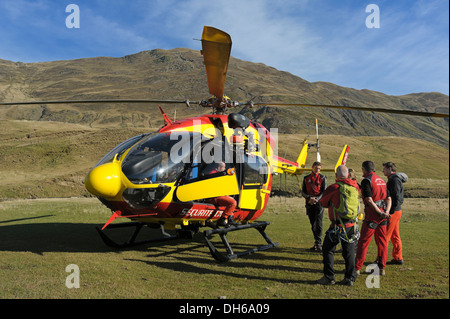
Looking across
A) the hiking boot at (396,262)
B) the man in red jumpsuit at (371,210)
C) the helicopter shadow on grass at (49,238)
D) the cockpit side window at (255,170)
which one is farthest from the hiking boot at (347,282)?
the helicopter shadow on grass at (49,238)

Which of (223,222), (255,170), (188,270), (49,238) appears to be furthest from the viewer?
(49,238)

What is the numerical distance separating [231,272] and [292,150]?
56414 millimetres

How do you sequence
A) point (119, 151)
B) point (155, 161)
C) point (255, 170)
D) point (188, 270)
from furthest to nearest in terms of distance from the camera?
1. point (255, 170)
2. point (119, 151)
3. point (155, 161)
4. point (188, 270)

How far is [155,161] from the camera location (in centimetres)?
683

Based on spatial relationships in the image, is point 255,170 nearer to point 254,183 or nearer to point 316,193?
point 254,183

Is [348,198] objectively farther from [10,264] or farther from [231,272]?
[10,264]

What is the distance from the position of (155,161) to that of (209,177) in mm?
1315

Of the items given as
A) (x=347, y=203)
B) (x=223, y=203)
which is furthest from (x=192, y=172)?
(x=347, y=203)

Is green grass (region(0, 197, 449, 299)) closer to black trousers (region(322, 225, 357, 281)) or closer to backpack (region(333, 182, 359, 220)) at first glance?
black trousers (region(322, 225, 357, 281))

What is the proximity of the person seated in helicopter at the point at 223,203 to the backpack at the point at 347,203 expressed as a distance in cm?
265

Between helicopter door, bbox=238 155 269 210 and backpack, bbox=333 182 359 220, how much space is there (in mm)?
2872
